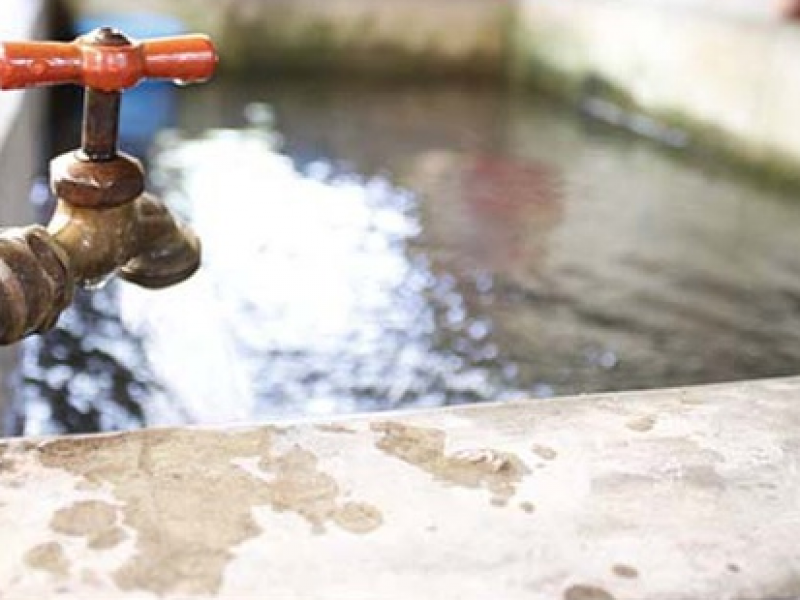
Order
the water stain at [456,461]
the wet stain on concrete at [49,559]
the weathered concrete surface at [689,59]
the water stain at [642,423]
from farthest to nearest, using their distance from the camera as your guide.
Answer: the weathered concrete surface at [689,59] < the water stain at [642,423] < the water stain at [456,461] < the wet stain on concrete at [49,559]

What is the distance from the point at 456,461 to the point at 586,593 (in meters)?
0.20

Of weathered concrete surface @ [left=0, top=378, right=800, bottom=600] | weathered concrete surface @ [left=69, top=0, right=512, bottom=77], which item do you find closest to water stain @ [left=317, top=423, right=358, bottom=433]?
weathered concrete surface @ [left=0, top=378, right=800, bottom=600]

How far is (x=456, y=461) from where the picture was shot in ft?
3.09

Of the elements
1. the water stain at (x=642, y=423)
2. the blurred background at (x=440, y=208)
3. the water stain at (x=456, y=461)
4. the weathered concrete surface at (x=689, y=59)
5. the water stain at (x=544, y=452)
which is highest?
the water stain at (x=642, y=423)

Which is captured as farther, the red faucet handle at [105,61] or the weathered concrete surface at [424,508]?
the red faucet handle at [105,61]

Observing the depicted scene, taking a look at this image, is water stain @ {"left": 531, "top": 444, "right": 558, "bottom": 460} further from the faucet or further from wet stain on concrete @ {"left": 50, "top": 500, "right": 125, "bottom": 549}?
the faucet

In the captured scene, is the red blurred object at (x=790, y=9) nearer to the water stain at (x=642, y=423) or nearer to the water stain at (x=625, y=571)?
the water stain at (x=642, y=423)

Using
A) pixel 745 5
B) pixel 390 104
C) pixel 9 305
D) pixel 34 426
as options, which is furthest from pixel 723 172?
pixel 9 305

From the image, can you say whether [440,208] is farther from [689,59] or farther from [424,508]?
[424,508]

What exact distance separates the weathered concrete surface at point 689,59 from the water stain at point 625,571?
4.29 metres

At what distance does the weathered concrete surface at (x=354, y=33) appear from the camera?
6575mm

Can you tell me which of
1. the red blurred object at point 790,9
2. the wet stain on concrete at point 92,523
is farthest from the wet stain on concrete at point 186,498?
the red blurred object at point 790,9

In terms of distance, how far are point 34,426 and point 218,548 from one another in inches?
54.9

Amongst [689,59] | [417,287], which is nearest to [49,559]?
[417,287]
